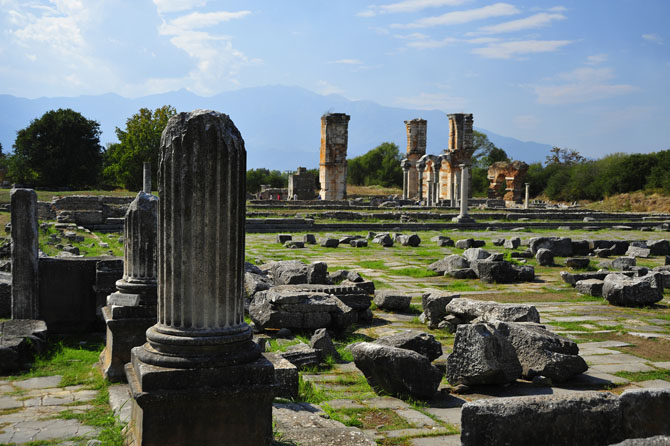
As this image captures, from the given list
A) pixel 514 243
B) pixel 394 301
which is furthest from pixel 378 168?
pixel 394 301

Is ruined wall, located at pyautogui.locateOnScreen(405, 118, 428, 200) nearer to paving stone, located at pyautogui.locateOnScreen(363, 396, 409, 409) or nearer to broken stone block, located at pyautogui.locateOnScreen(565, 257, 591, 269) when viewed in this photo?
broken stone block, located at pyautogui.locateOnScreen(565, 257, 591, 269)

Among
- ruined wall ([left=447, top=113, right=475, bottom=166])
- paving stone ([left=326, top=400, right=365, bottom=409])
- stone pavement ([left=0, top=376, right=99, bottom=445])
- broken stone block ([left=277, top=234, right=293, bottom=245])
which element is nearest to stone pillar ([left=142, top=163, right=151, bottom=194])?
stone pavement ([left=0, top=376, right=99, bottom=445])

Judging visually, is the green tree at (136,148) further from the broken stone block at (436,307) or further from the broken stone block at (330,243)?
the broken stone block at (436,307)

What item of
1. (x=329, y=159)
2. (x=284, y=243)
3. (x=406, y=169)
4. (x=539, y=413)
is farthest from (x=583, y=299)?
(x=406, y=169)

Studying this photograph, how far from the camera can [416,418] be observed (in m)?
4.59

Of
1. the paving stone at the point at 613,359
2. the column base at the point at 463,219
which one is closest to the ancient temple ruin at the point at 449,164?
the column base at the point at 463,219

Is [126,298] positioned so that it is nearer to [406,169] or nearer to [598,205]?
[406,169]

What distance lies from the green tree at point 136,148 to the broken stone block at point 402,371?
169 ft

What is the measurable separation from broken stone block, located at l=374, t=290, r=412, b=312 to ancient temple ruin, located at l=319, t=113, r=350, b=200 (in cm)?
3452

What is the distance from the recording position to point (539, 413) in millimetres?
3588

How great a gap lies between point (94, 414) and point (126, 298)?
142 cm

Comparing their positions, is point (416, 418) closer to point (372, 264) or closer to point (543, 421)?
point (543, 421)

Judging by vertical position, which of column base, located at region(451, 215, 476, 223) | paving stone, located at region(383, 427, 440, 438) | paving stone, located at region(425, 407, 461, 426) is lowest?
paving stone, located at region(425, 407, 461, 426)

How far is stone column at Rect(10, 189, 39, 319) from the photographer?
7.10m
